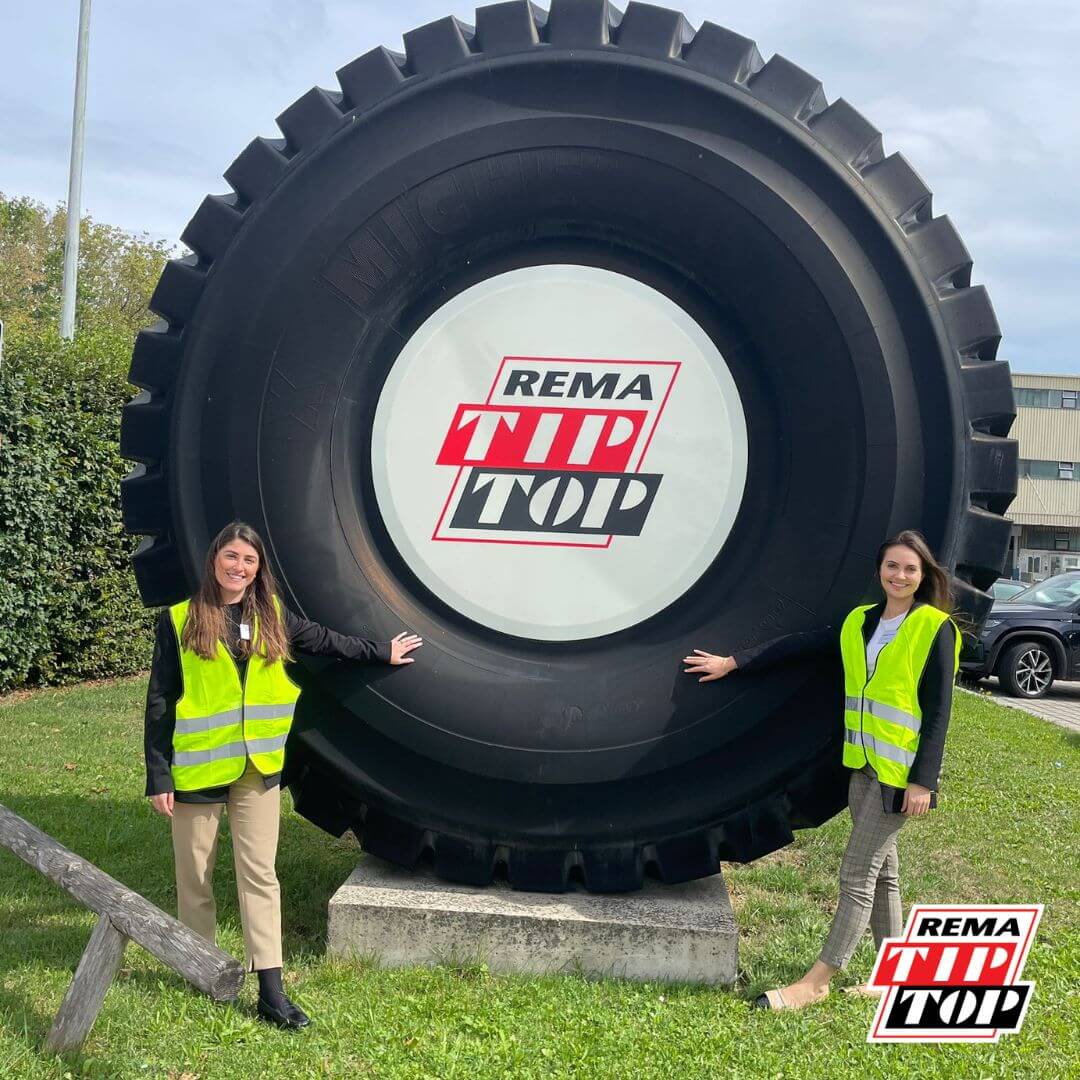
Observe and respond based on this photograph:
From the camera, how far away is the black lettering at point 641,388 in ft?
10.3

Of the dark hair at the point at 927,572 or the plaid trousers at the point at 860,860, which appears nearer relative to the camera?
the dark hair at the point at 927,572

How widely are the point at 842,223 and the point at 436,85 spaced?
1190 millimetres

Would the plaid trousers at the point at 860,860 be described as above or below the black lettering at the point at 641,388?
below

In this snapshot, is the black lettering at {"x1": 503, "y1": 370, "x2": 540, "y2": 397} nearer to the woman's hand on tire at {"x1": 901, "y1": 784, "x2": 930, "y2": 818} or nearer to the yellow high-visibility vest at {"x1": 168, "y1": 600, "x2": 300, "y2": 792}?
the yellow high-visibility vest at {"x1": 168, "y1": 600, "x2": 300, "y2": 792}

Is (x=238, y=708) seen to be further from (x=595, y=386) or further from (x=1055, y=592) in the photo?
(x=1055, y=592)

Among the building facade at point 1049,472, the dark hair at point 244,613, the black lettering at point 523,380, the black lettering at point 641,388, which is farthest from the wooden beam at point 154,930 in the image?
the building facade at point 1049,472

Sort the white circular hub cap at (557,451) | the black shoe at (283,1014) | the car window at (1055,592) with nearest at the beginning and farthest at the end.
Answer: the black shoe at (283,1014), the white circular hub cap at (557,451), the car window at (1055,592)

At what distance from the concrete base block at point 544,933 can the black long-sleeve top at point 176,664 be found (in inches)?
21.2

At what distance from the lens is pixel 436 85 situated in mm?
3057

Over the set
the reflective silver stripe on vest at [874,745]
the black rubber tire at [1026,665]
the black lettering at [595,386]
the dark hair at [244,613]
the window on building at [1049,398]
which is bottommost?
the dark hair at [244,613]

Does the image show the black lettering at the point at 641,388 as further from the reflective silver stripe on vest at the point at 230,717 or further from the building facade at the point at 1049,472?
the building facade at the point at 1049,472

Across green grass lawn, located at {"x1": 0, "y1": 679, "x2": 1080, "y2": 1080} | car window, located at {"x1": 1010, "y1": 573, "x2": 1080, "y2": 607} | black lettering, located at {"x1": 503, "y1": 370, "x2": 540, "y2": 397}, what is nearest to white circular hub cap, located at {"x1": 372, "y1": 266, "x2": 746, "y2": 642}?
black lettering, located at {"x1": 503, "y1": 370, "x2": 540, "y2": 397}

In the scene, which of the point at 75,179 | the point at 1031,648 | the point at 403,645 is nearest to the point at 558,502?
the point at 403,645

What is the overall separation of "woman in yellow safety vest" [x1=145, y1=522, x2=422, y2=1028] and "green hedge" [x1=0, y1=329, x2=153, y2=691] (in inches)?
220
